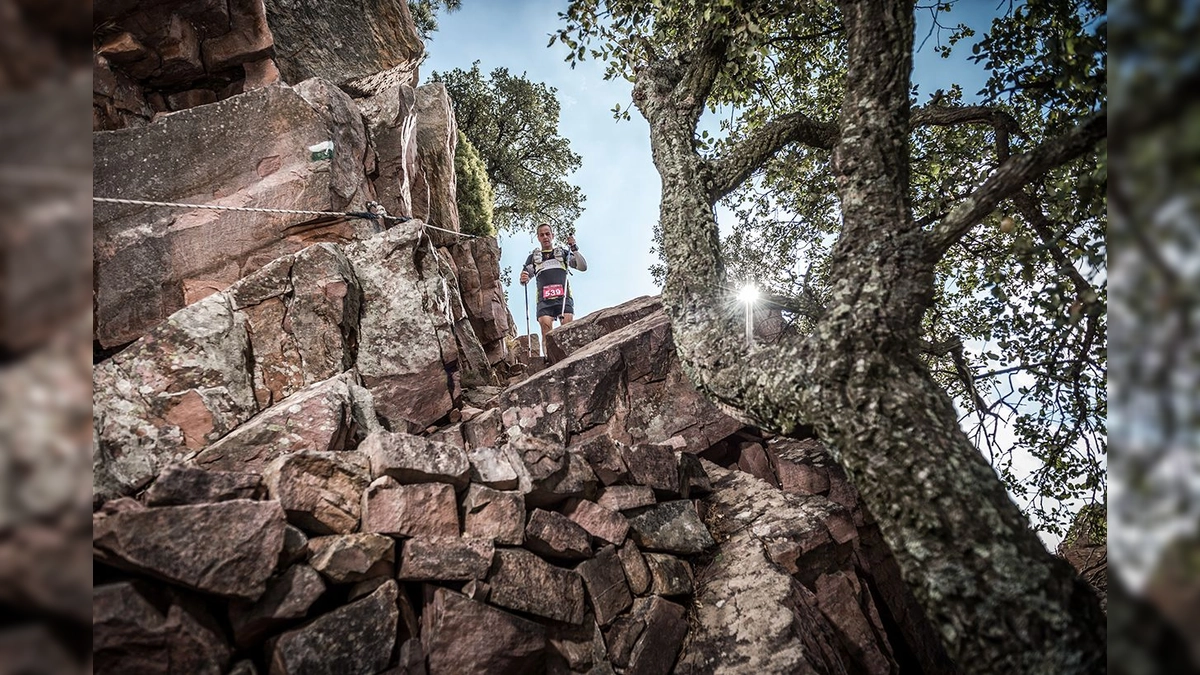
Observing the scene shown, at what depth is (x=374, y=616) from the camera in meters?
3.91

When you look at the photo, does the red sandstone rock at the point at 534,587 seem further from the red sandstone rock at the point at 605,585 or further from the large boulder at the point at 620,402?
the large boulder at the point at 620,402

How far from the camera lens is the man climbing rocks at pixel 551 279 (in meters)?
13.1

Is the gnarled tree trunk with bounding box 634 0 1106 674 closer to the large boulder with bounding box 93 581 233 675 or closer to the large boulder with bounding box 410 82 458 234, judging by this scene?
the large boulder with bounding box 93 581 233 675

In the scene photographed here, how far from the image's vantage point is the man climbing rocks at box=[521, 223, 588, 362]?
13.1 meters

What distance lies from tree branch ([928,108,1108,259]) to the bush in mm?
14181

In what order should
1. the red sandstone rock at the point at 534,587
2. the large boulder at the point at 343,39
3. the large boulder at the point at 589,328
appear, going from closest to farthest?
the red sandstone rock at the point at 534,587 < the large boulder at the point at 589,328 < the large boulder at the point at 343,39

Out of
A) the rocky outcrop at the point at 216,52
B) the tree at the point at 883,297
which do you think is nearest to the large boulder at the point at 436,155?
the rocky outcrop at the point at 216,52

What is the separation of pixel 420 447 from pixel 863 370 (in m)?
3.60

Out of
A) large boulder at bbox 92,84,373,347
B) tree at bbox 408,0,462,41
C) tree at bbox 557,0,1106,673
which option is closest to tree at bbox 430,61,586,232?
tree at bbox 408,0,462,41

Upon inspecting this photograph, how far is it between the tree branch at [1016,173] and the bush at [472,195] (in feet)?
46.5

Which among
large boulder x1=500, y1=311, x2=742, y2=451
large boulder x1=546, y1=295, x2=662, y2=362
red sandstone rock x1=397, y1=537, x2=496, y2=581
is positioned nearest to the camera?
red sandstone rock x1=397, y1=537, x2=496, y2=581
